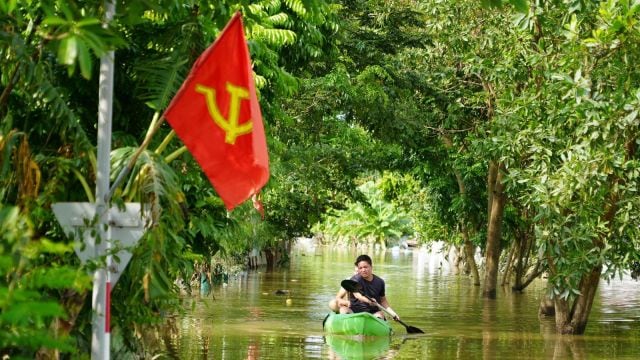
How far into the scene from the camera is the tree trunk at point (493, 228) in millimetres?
35812

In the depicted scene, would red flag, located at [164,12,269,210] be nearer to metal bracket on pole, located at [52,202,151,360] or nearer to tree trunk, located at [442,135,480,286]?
metal bracket on pole, located at [52,202,151,360]

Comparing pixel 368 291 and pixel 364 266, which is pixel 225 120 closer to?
pixel 364 266

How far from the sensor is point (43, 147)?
38.2 ft

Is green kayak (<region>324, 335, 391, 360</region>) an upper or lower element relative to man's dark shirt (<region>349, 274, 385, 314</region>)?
lower

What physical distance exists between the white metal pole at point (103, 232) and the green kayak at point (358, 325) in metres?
12.8

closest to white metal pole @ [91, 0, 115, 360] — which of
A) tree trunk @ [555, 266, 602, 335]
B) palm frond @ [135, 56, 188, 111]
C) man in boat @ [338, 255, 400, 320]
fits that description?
palm frond @ [135, 56, 188, 111]

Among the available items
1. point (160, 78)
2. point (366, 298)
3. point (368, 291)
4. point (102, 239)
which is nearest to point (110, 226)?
point (102, 239)

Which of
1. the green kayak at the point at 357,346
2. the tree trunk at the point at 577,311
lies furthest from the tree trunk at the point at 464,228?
the green kayak at the point at 357,346

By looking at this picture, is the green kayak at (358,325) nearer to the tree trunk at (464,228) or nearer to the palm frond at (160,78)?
the palm frond at (160,78)

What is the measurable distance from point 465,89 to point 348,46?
395cm

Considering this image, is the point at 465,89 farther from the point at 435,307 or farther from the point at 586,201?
the point at 586,201

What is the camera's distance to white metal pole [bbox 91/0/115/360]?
9.17 m

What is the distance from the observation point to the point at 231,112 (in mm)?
8938

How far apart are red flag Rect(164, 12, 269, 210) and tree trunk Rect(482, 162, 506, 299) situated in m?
26.5
